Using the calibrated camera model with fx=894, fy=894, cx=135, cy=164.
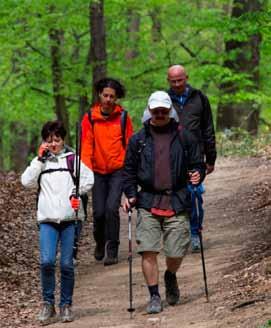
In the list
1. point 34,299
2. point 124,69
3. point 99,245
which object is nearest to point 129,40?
point 124,69

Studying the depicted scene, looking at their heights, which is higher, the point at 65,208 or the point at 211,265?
the point at 65,208

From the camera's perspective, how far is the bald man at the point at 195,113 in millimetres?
10672

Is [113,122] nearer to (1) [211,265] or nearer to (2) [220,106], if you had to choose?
(1) [211,265]

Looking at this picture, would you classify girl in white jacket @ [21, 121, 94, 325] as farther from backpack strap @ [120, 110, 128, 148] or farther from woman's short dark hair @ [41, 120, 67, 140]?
backpack strap @ [120, 110, 128, 148]

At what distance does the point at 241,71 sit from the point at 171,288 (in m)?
16.1

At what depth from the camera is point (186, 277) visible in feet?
33.9

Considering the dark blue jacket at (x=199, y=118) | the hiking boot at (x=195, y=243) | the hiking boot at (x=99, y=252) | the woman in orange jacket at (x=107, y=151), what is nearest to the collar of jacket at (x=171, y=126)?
the dark blue jacket at (x=199, y=118)

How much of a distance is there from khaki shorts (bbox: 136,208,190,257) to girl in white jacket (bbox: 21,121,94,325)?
2.14 ft

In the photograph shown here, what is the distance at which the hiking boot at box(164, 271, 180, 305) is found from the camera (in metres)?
8.80

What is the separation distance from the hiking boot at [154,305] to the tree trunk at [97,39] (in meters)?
9.92

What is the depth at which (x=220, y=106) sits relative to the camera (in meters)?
27.1

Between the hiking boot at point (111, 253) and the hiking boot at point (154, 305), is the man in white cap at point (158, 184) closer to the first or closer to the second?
the hiking boot at point (154, 305)

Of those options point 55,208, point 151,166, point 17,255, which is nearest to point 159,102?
point 151,166

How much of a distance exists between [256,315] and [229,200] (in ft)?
28.5
